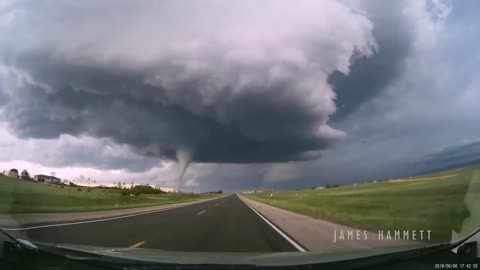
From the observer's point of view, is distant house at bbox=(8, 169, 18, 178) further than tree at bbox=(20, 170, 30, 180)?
No

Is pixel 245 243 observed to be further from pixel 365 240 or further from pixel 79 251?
pixel 79 251

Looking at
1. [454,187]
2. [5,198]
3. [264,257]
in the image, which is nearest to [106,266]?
[264,257]

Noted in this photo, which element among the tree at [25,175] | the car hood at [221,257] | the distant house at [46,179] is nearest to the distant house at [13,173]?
the tree at [25,175]

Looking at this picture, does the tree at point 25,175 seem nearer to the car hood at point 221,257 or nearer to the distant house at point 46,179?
the distant house at point 46,179

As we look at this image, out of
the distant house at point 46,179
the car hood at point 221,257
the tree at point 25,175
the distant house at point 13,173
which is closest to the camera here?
the car hood at point 221,257

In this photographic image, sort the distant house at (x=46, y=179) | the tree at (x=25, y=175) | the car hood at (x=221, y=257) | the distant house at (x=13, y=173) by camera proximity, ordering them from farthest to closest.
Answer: the distant house at (x=46, y=179) → the tree at (x=25, y=175) → the distant house at (x=13, y=173) → the car hood at (x=221, y=257)

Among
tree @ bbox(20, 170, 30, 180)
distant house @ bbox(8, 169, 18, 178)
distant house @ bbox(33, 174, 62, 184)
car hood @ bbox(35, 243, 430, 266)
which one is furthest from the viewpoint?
distant house @ bbox(33, 174, 62, 184)

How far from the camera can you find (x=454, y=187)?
34938mm

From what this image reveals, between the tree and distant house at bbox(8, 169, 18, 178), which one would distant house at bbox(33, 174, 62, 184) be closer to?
the tree

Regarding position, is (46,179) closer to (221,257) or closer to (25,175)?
(25,175)

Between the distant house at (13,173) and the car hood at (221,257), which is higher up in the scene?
the distant house at (13,173)

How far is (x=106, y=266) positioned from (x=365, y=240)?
9314 mm

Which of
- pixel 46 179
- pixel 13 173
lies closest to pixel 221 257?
pixel 13 173

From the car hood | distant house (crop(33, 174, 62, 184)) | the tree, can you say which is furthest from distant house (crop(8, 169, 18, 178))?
the car hood
